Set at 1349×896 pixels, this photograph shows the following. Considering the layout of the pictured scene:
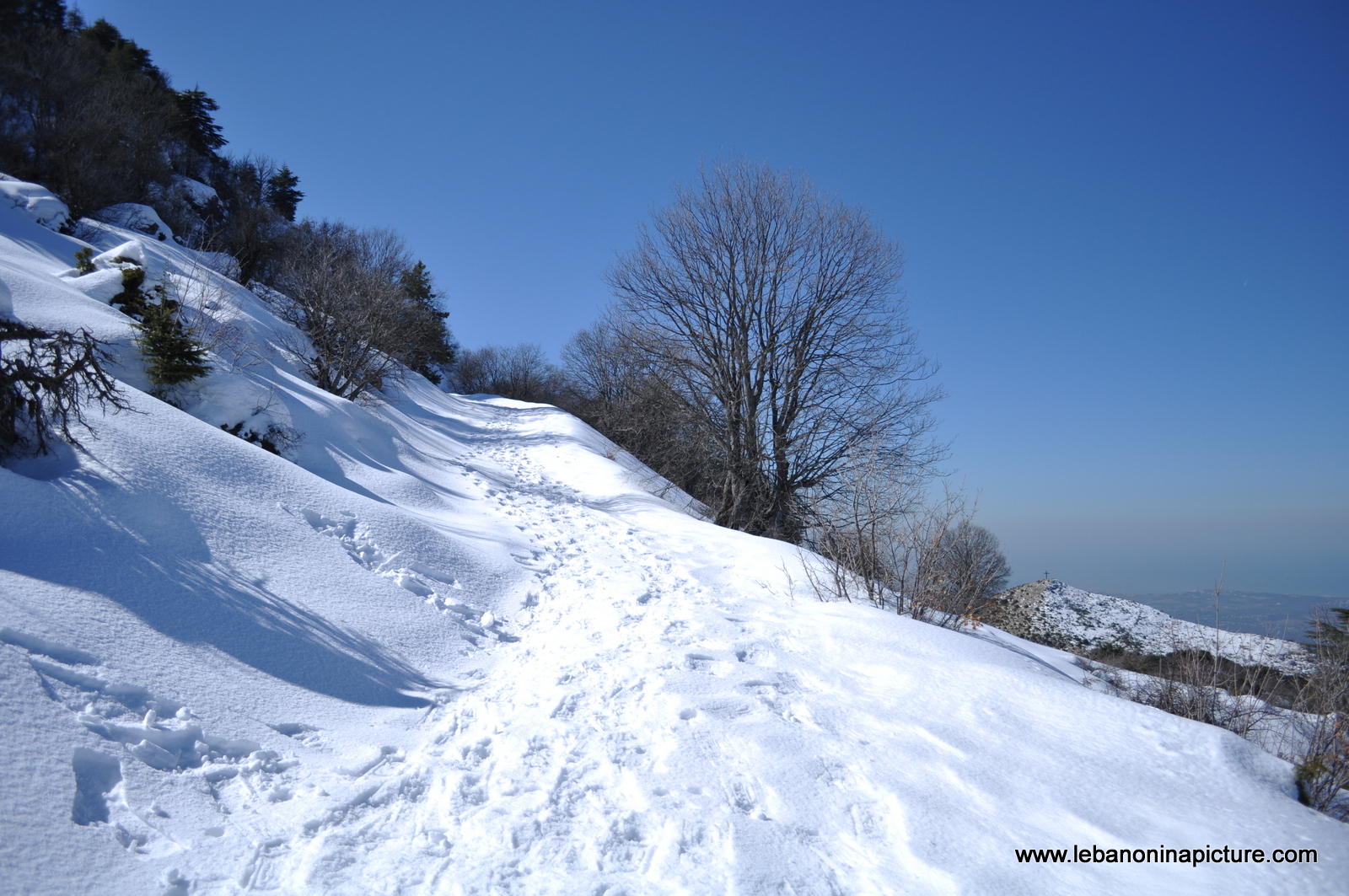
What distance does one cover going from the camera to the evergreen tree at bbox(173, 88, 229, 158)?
27.8 metres

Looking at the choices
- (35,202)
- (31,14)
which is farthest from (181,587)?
(31,14)

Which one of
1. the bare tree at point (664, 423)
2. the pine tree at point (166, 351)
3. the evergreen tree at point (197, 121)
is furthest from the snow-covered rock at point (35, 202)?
the evergreen tree at point (197, 121)

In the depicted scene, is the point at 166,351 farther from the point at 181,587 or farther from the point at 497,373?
the point at 497,373

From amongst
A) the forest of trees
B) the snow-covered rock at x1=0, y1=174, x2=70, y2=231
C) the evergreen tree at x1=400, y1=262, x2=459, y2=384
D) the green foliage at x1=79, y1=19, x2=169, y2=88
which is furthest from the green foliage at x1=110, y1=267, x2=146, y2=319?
the green foliage at x1=79, y1=19, x2=169, y2=88

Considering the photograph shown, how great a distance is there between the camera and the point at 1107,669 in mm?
5461

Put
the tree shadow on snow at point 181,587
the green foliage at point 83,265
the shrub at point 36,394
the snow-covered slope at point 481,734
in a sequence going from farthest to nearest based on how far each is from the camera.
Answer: the green foliage at point 83,265 < the shrub at point 36,394 < the tree shadow on snow at point 181,587 < the snow-covered slope at point 481,734

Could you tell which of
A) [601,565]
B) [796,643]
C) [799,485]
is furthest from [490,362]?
[796,643]

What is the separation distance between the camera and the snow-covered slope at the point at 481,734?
2176 millimetres

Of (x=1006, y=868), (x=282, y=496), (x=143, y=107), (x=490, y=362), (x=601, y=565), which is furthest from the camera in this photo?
(x=490, y=362)

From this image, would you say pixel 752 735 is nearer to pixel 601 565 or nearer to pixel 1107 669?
pixel 601 565

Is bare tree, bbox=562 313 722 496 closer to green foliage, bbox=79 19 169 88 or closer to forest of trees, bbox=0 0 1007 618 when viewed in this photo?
forest of trees, bbox=0 0 1007 618

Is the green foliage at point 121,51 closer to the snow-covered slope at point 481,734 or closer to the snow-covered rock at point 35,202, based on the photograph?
the snow-covered rock at point 35,202

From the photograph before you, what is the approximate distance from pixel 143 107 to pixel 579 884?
107ft

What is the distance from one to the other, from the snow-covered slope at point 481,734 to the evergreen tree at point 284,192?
3719cm
